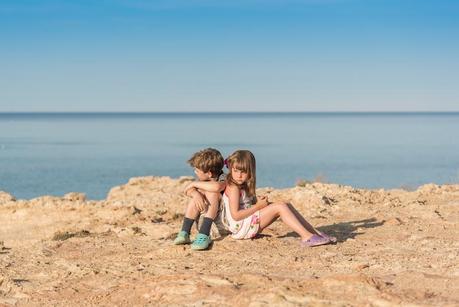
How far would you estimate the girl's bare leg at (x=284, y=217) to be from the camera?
23.1 feet

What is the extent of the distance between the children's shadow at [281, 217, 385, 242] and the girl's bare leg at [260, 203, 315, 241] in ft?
2.39

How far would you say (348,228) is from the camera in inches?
335

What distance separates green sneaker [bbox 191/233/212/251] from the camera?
22.8 feet

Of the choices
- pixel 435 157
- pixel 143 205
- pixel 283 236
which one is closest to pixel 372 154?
pixel 435 157

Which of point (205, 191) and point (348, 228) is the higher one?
point (205, 191)

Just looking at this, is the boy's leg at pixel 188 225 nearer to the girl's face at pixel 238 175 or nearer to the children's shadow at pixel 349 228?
the girl's face at pixel 238 175

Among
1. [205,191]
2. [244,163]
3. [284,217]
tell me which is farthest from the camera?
[205,191]

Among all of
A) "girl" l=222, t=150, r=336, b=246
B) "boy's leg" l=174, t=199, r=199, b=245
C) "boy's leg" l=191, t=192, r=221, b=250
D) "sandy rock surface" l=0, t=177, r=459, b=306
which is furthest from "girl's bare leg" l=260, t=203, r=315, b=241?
"boy's leg" l=174, t=199, r=199, b=245

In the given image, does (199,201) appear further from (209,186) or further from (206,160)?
(206,160)

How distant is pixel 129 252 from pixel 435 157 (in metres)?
30.8

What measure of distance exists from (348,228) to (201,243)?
236cm

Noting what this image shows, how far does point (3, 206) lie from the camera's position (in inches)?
469

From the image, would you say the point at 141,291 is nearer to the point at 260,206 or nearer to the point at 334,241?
the point at 260,206

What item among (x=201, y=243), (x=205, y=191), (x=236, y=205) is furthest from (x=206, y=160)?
(x=201, y=243)
